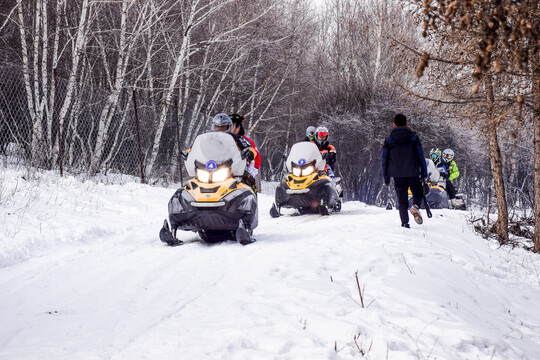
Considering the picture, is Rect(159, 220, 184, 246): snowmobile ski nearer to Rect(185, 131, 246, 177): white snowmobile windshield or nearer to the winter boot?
Rect(185, 131, 246, 177): white snowmobile windshield

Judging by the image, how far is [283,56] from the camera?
2464 centimetres

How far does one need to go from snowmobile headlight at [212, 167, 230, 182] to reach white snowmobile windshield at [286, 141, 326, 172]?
13.3ft

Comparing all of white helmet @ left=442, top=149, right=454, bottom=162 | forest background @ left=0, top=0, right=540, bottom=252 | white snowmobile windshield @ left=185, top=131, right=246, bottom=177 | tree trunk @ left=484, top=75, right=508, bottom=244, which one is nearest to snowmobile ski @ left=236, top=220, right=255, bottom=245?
white snowmobile windshield @ left=185, top=131, right=246, bottom=177

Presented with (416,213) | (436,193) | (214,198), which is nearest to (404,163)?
(416,213)

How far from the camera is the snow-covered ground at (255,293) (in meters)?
3.19

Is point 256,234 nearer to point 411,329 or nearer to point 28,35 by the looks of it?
point 411,329

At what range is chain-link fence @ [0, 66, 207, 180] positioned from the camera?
37.6ft

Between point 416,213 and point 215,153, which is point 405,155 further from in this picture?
point 215,153

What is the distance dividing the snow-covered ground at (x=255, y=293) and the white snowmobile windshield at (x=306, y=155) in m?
2.94

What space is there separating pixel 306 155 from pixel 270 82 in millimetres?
13880

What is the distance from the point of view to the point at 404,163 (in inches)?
325

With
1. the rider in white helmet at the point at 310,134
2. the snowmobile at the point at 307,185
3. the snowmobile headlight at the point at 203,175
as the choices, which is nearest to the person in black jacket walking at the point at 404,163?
the snowmobile at the point at 307,185

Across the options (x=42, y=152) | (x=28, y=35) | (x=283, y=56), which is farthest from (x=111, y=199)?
(x=283, y=56)

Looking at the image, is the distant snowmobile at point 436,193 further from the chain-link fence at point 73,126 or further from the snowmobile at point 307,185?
the chain-link fence at point 73,126
